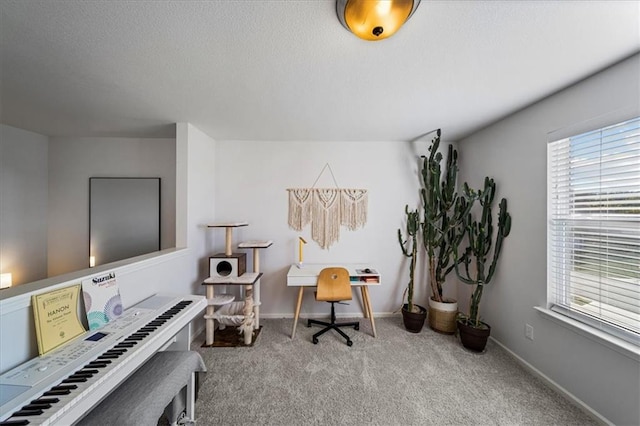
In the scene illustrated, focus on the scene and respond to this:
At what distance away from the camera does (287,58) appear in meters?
1.28

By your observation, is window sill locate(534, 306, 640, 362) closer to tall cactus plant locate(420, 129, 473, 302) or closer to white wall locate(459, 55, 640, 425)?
white wall locate(459, 55, 640, 425)

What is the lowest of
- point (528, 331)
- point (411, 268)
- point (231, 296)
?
point (528, 331)

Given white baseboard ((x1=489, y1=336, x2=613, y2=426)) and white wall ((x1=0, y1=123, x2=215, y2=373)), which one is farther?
white baseboard ((x1=489, y1=336, x2=613, y2=426))

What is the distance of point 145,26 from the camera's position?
3.45ft

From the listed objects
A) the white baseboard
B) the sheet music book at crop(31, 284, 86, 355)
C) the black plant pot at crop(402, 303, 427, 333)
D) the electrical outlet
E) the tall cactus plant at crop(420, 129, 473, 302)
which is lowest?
the white baseboard

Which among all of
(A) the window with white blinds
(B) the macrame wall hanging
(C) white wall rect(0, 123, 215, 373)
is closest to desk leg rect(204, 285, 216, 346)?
(C) white wall rect(0, 123, 215, 373)

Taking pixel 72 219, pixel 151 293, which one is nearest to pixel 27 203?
pixel 72 219

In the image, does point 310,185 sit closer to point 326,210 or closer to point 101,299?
point 326,210

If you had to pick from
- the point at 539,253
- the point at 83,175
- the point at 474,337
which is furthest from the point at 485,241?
the point at 83,175

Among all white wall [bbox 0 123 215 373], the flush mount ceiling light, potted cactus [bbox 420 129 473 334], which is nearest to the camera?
the flush mount ceiling light

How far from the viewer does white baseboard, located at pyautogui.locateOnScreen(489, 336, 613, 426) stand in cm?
141

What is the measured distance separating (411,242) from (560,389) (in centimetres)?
169

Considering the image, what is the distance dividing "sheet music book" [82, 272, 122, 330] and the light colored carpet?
89cm

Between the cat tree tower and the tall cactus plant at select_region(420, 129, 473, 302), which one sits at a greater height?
the tall cactus plant at select_region(420, 129, 473, 302)
